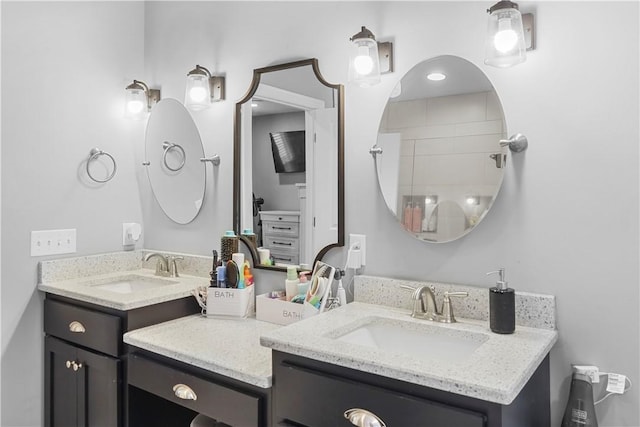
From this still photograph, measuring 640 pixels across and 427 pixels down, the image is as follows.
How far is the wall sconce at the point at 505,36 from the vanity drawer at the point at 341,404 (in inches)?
40.2

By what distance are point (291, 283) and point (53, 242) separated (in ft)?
3.96

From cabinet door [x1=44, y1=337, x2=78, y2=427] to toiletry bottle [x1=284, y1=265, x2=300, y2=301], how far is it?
955 millimetres

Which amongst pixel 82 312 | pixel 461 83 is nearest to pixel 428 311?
pixel 461 83

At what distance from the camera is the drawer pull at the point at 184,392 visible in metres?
1.52

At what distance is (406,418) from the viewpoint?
1122mm

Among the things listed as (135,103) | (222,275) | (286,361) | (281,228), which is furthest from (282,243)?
(135,103)

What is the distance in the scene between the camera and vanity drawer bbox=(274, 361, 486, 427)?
1078 millimetres

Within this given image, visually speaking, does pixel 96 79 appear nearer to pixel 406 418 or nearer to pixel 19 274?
pixel 19 274

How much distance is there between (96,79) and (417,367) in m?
2.17

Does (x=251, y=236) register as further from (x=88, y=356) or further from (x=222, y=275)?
(x=88, y=356)

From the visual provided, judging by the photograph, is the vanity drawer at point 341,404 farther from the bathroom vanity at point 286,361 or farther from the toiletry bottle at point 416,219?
the toiletry bottle at point 416,219

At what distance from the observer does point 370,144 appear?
1833mm

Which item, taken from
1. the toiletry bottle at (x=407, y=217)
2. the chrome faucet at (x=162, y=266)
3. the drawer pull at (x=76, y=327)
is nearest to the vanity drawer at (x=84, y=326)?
the drawer pull at (x=76, y=327)

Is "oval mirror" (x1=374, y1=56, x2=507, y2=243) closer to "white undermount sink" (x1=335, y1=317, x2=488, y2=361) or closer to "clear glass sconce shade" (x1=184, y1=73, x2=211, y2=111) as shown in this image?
"white undermount sink" (x1=335, y1=317, x2=488, y2=361)
